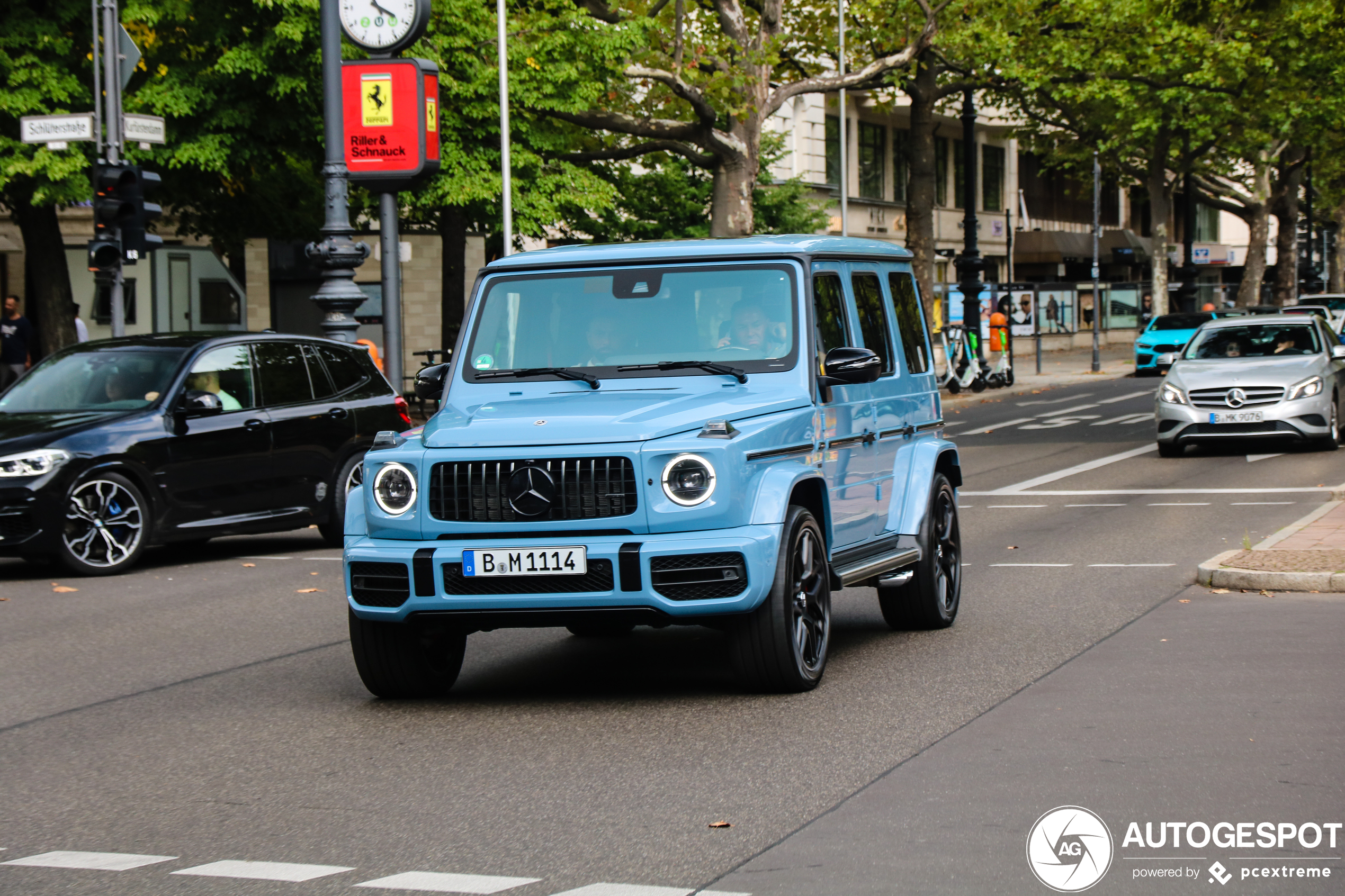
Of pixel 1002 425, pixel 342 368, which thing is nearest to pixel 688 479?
pixel 342 368

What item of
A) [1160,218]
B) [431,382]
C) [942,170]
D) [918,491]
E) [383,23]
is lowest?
[918,491]

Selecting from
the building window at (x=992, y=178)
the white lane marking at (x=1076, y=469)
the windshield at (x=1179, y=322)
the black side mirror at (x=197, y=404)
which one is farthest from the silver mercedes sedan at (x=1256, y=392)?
the building window at (x=992, y=178)

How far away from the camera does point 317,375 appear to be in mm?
14578

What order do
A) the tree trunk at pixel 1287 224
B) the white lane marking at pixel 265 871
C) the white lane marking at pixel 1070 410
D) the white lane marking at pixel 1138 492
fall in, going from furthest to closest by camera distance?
1. the tree trunk at pixel 1287 224
2. the white lane marking at pixel 1070 410
3. the white lane marking at pixel 1138 492
4. the white lane marking at pixel 265 871

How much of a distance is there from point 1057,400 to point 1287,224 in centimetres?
3660

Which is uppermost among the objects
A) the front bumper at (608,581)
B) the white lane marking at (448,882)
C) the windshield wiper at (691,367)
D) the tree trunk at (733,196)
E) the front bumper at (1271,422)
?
the tree trunk at (733,196)

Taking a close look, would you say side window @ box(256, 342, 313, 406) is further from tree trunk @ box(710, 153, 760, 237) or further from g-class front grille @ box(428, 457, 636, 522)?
tree trunk @ box(710, 153, 760, 237)

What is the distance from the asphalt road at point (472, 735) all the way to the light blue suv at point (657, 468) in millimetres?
389

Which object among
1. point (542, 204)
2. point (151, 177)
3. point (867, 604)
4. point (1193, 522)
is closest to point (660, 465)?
point (867, 604)

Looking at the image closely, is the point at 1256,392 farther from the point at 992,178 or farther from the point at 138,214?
the point at 992,178

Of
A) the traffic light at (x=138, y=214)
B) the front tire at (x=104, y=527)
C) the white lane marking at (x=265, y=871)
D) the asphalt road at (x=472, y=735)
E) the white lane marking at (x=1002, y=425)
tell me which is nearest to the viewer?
the white lane marking at (x=265, y=871)

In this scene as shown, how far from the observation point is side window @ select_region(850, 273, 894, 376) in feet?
29.3

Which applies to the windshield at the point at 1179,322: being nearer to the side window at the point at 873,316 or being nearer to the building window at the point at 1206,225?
the side window at the point at 873,316

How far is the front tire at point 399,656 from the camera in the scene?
7.54 meters
